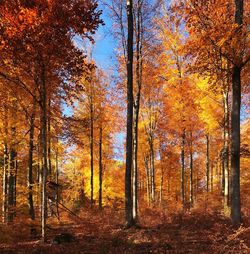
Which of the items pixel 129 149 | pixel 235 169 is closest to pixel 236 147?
pixel 235 169

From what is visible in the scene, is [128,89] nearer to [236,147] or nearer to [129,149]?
[129,149]

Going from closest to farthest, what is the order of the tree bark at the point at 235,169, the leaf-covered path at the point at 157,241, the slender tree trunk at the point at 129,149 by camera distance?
the leaf-covered path at the point at 157,241, the tree bark at the point at 235,169, the slender tree trunk at the point at 129,149

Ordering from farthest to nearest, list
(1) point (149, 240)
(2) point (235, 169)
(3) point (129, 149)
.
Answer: (3) point (129, 149), (2) point (235, 169), (1) point (149, 240)

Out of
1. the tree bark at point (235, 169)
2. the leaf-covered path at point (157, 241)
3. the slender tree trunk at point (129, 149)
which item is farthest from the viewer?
the slender tree trunk at point (129, 149)

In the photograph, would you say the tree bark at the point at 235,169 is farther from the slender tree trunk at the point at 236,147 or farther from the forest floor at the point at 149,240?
the forest floor at the point at 149,240

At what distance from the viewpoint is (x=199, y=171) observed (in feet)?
158

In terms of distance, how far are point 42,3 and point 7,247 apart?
8077 millimetres

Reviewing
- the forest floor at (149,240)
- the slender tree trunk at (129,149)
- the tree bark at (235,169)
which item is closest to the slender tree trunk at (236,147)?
the tree bark at (235,169)

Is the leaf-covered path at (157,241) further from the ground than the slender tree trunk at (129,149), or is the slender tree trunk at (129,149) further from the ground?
the slender tree trunk at (129,149)

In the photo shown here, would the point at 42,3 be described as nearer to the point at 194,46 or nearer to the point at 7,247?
the point at 194,46

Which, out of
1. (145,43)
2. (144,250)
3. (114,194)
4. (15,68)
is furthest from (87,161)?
(144,250)

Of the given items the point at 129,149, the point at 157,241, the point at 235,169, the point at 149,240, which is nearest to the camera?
the point at 157,241

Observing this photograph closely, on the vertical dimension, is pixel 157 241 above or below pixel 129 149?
below

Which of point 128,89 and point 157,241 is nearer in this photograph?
point 157,241
